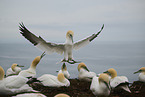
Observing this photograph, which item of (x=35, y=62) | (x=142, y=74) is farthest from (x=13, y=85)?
(x=142, y=74)

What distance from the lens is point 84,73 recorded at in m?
7.14

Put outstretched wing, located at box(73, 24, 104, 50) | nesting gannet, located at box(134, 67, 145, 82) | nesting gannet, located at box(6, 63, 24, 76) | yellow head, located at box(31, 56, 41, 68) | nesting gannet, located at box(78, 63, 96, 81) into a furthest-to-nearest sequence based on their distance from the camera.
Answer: nesting gannet, located at box(6, 63, 24, 76)
outstretched wing, located at box(73, 24, 104, 50)
nesting gannet, located at box(78, 63, 96, 81)
nesting gannet, located at box(134, 67, 145, 82)
yellow head, located at box(31, 56, 41, 68)

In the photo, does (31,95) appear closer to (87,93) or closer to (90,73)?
(87,93)

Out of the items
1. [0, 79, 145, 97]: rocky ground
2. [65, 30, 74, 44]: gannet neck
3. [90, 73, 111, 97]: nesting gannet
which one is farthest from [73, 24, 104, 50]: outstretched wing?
[90, 73, 111, 97]: nesting gannet

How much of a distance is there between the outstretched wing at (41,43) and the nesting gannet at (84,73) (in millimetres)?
1037

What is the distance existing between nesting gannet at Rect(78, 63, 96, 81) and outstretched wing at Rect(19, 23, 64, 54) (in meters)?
1.04

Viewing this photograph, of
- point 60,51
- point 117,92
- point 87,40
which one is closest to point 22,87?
point 117,92

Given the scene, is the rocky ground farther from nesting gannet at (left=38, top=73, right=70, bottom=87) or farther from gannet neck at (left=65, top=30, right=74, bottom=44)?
gannet neck at (left=65, top=30, right=74, bottom=44)

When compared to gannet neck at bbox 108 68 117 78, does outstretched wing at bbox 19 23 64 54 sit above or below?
above

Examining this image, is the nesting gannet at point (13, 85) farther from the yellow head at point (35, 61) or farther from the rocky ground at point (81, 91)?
the yellow head at point (35, 61)

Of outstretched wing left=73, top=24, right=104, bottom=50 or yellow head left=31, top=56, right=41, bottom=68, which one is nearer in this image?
yellow head left=31, top=56, right=41, bottom=68

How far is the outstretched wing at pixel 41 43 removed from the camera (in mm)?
7067

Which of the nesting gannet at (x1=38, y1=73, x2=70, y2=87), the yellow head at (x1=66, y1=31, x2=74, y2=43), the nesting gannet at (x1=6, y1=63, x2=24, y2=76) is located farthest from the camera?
the nesting gannet at (x1=6, y1=63, x2=24, y2=76)

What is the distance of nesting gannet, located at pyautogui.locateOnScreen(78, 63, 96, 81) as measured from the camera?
7.05 metres
